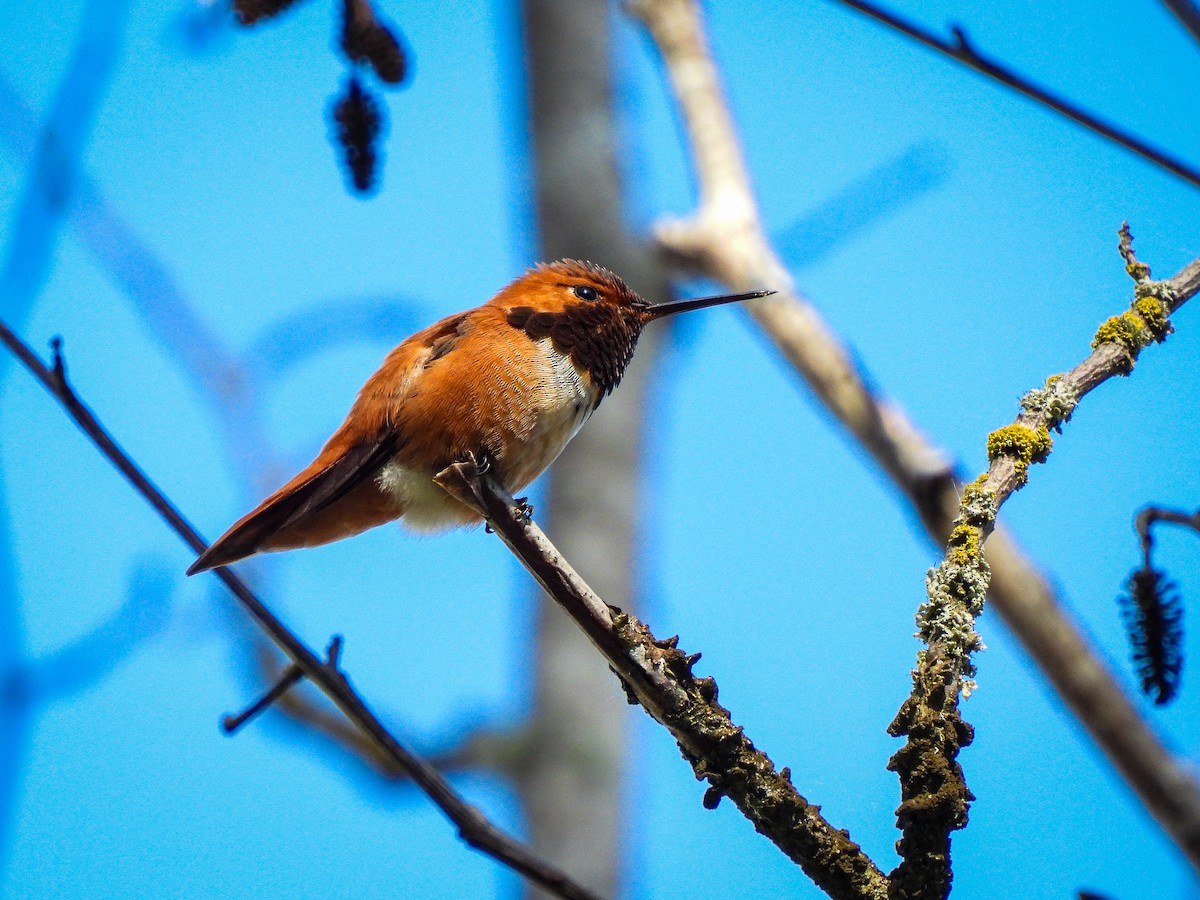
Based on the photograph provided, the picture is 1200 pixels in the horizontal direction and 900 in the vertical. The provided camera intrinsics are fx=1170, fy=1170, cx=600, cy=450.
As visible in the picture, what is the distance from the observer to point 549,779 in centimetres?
543

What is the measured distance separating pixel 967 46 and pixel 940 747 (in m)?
1.17

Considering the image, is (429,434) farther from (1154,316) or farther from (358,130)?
(1154,316)

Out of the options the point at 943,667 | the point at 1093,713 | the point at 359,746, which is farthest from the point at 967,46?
the point at 359,746

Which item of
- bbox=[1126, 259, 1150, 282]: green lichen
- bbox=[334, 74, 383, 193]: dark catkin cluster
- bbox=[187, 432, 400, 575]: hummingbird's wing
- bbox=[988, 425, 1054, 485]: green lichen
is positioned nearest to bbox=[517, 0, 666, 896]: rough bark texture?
bbox=[187, 432, 400, 575]: hummingbird's wing

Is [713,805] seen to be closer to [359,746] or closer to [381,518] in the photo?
[381,518]

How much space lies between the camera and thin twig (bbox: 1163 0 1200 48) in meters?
1.81

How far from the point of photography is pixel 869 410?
3066 millimetres

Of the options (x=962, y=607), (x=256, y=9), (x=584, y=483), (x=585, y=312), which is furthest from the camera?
(x=584, y=483)

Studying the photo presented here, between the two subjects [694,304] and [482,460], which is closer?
[482,460]

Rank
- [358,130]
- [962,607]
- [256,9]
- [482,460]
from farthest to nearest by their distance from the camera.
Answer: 1. [482,460]
2. [358,130]
3. [256,9]
4. [962,607]

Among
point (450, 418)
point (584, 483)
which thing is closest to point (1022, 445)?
point (450, 418)

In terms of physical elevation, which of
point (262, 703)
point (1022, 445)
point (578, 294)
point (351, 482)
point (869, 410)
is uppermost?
point (578, 294)

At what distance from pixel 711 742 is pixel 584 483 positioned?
415 centimetres

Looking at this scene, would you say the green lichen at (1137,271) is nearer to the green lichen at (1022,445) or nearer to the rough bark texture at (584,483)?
the green lichen at (1022,445)
